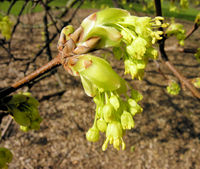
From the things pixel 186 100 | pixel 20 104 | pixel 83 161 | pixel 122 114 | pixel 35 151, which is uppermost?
pixel 122 114

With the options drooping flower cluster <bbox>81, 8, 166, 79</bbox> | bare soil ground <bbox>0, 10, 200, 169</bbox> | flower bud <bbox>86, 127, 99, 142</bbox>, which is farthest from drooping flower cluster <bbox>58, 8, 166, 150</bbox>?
bare soil ground <bbox>0, 10, 200, 169</bbox>

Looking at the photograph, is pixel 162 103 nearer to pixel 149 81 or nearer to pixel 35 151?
pixel 149 81

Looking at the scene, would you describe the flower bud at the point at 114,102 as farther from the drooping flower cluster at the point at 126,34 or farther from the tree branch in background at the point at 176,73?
the tree branch in background at the point at 176,73

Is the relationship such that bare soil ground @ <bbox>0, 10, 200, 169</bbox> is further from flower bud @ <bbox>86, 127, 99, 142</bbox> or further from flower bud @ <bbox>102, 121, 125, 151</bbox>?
flower bud @ <bbox>102, 121, 125, 151</bbox>

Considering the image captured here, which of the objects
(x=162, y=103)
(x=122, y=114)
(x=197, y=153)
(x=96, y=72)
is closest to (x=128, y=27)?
(x=96, y=72)

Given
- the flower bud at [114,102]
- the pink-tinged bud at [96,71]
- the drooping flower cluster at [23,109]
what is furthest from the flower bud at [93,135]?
the drooping flower cluster at [23,109]

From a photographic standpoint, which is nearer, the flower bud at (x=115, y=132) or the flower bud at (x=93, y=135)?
the flower bud at (x=115, y=132)
